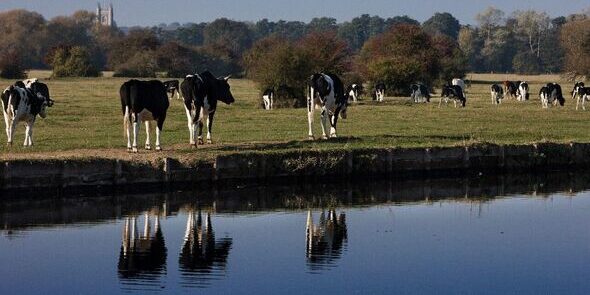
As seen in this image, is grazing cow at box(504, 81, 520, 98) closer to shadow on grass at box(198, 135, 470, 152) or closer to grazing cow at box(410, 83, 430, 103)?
grazing cow at box(410, 83, 430, 103)

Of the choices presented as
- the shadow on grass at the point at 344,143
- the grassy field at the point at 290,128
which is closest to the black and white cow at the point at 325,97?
the grassy field at the point at 290,128

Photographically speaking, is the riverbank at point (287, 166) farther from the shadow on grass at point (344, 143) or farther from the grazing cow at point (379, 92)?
the grazing cow at point (379, 92)

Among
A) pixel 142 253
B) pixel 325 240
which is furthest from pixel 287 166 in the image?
pixel 142 253

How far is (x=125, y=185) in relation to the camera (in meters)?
27.6

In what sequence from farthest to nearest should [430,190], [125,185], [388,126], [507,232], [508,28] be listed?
[508,28]
[388,126]
[430,190]
[125,185]
[507,232]

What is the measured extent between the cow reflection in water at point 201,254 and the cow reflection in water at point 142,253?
44 centimetres

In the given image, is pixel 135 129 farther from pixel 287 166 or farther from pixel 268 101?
pixel 268 101

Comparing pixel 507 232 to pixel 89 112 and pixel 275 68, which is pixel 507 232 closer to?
pixel 89 112

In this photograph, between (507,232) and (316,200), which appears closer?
(507,232)

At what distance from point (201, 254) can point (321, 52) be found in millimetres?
43336

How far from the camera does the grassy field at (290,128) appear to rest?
100 feet

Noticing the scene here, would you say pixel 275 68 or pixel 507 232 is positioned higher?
pixel 275 68

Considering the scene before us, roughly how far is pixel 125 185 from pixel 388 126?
1339 cm

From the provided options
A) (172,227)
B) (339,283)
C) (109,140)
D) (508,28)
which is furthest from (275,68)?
(508,28)
